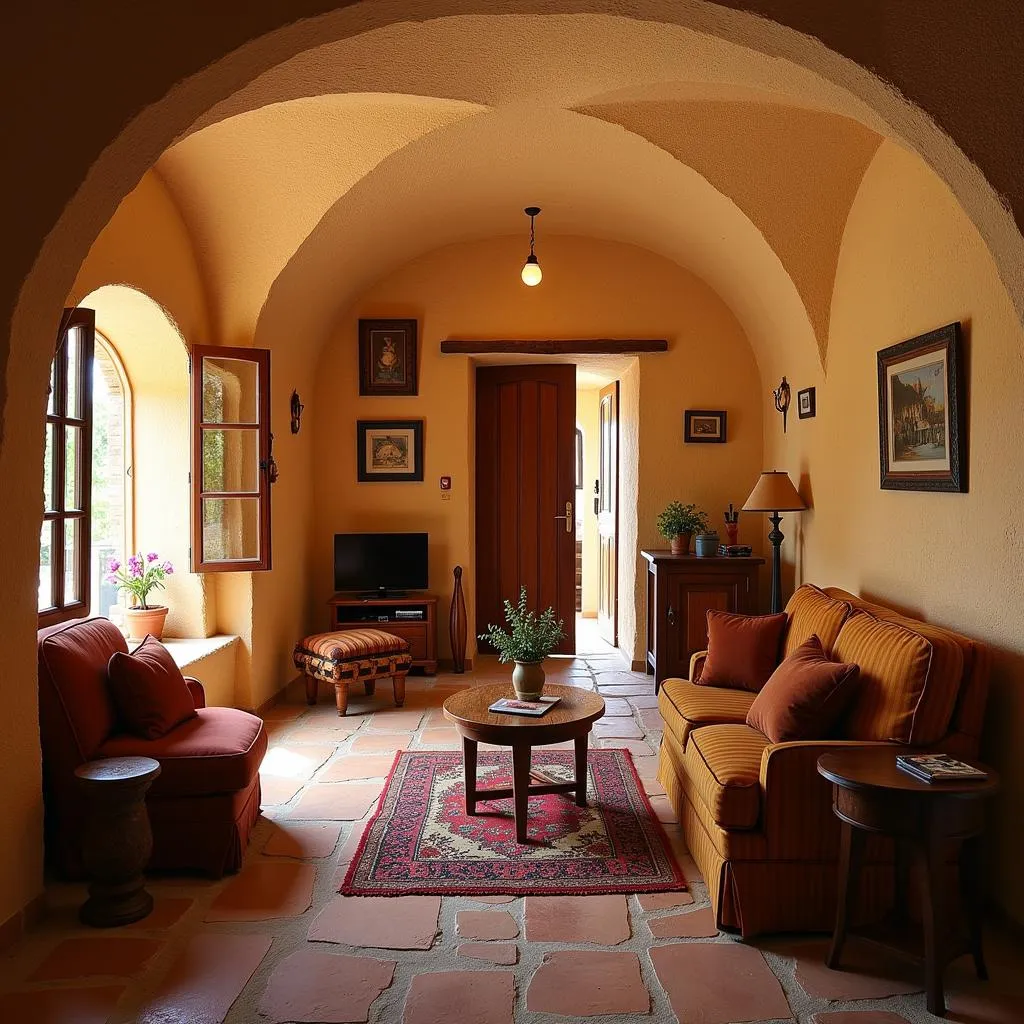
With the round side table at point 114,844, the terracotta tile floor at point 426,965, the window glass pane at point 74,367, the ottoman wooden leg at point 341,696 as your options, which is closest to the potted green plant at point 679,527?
the ottoman wooden leg at point 341,696

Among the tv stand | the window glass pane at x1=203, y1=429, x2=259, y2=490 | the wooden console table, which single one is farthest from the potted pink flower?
the wooden console table

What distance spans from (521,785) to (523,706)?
349 mm

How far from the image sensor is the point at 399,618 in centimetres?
629

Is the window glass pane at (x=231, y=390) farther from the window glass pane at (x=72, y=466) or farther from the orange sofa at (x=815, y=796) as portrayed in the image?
the orange sofa at (x=815, y=796)

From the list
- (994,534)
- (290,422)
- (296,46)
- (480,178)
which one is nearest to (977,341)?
(994,534)

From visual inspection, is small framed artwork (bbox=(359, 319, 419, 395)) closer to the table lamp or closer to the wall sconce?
the wall sconce

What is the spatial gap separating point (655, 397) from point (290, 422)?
2649 millimetres

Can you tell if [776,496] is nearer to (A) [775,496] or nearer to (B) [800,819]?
(A) [775,496]

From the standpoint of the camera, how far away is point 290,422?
5.99m

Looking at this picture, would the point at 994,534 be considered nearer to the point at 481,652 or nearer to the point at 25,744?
the point at 25,744

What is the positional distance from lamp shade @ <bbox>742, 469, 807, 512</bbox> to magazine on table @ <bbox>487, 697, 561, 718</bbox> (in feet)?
6.67

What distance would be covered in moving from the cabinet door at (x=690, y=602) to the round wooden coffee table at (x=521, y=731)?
1904 mm

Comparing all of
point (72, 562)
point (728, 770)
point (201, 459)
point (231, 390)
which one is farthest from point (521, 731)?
point (231, 390)

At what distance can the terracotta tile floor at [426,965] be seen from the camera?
7.83 feet
